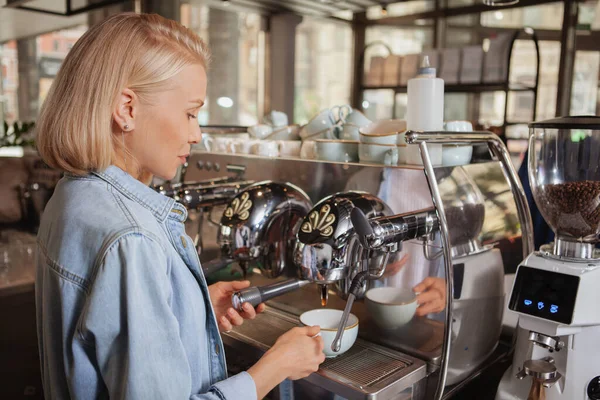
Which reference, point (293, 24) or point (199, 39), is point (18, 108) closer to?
point (293, 24)

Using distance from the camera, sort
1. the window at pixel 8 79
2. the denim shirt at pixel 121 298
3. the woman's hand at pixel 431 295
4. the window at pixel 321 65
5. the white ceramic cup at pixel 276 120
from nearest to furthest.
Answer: the denim shirt at pixel 121 298, the woman's hand at pixel 431 295, the white ceramic cup at pixel 276 120, the window at pixel 8 79, the window at pixel 321 65

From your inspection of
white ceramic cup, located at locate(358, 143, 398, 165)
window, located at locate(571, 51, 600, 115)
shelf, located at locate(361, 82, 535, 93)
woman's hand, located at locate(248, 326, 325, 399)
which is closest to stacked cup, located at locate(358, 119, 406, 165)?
white ceramic cup, located at locate(358, 143, 398, 165)

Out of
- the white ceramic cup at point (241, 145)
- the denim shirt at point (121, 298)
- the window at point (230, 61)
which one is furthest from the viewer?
the window at point (230, 61)

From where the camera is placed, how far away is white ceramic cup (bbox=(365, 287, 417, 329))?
104 cm

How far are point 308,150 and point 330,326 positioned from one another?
1.63 ft

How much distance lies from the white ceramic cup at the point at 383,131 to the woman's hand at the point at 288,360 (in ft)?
1.56

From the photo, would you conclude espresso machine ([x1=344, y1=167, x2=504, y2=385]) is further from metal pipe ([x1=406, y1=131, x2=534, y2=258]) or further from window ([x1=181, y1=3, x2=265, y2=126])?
window ([x1=181, y1=3, x2=265, y2=126])

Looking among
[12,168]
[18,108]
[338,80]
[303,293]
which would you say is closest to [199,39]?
[303,293]

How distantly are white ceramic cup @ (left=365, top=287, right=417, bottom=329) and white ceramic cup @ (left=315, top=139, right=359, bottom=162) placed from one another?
1.11 feet

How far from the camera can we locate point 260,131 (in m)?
1.68

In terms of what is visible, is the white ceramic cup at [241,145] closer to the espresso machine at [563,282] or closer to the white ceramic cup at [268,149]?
the white ceramic cup at [268,149]

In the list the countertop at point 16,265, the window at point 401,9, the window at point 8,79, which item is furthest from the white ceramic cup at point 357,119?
the window at point 8,79

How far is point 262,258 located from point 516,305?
0.56m

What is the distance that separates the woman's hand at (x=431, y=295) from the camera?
1017 millimetres
